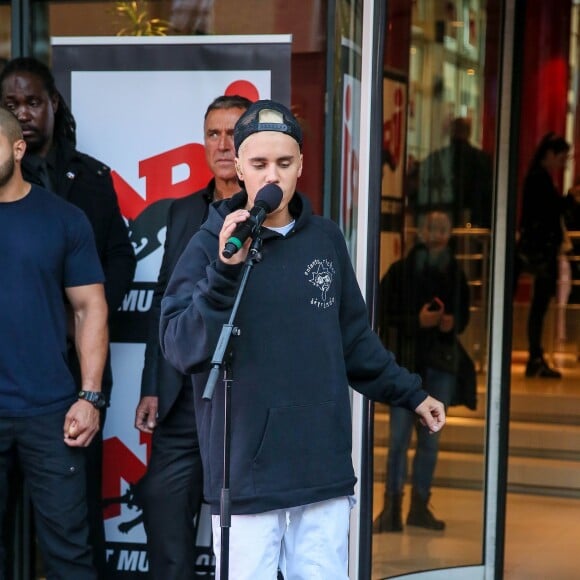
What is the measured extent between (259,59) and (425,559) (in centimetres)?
212

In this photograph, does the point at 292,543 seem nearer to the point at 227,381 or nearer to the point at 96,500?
the point at 227,381

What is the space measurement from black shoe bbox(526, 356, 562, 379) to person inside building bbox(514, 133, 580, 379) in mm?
525

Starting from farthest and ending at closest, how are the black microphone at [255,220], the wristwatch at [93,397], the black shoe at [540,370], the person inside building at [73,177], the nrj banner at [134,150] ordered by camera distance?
the black shoe at [540,370] → the nrj banner at [134,150] → the person inside building at [73,177] → the wristwatch at [93,397] → the black microphone at [255,220]

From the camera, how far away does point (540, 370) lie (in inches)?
350


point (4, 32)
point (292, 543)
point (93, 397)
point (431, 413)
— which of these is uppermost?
point (4, 32)

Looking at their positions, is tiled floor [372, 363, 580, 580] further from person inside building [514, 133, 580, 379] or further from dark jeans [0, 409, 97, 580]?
person inside building [514, 133, 580, 379]

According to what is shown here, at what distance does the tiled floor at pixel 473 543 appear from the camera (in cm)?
480

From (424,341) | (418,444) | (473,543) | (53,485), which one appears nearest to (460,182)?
(424,341)

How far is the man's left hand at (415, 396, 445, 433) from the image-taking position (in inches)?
128

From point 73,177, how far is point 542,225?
21.1 feet

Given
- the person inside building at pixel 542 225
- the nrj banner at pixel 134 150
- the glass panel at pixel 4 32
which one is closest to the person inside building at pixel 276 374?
the nrj banner at pixel 134 150

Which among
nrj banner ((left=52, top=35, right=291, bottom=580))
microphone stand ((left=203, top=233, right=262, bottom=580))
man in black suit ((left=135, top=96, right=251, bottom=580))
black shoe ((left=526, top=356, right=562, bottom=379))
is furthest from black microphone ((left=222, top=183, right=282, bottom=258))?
black shoe ((left=526, top=356, right=562, bottom=379))

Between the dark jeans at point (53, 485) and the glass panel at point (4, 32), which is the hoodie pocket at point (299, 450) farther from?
the glass panel at point (4, 32)

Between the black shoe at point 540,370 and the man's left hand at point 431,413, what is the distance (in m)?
5.73
